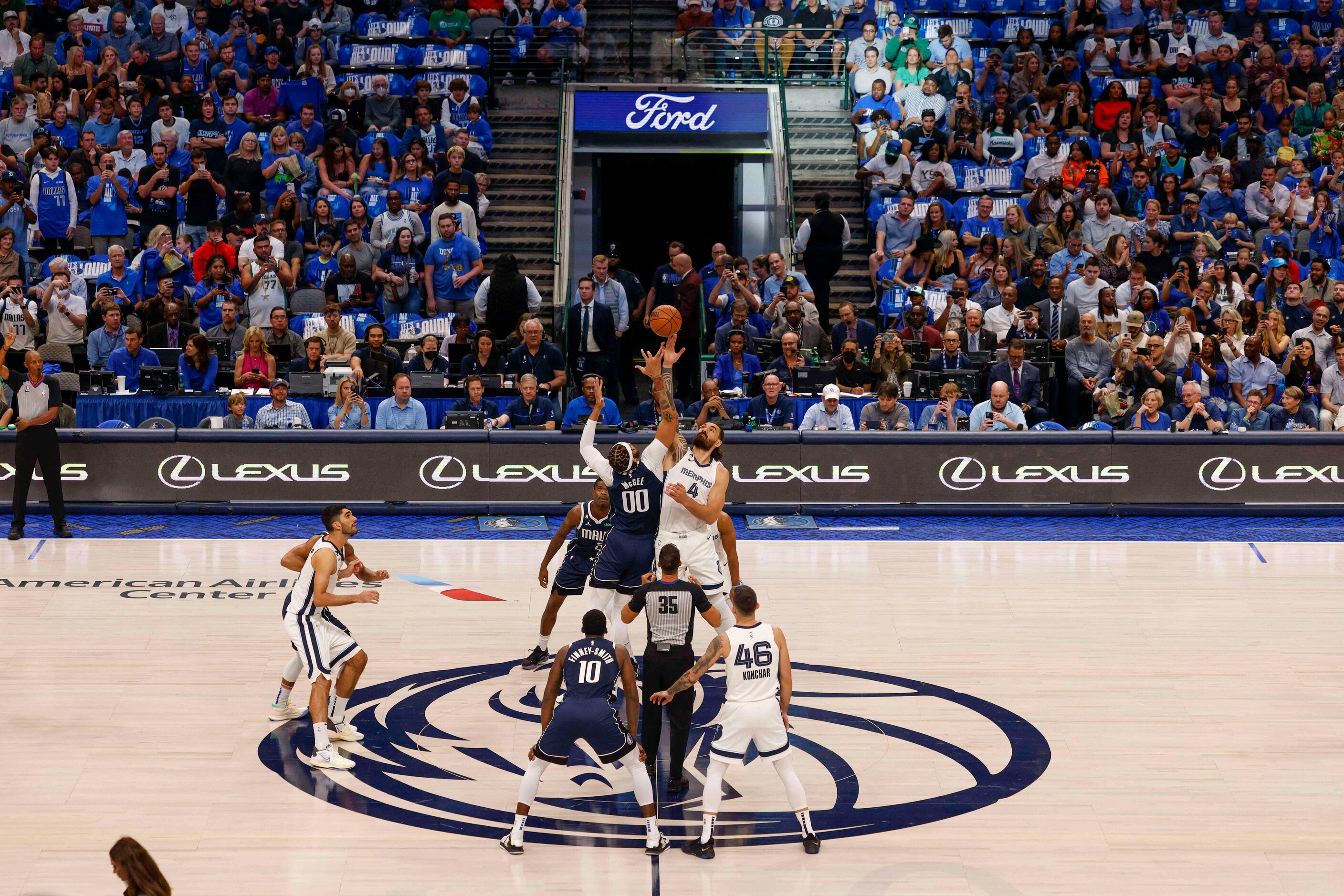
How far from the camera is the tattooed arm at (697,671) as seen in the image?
8914mm

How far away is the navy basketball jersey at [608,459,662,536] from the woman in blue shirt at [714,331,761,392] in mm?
7782

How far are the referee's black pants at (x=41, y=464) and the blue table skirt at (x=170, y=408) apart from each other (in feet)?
5.93

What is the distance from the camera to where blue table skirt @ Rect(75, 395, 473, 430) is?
17953 millimetres

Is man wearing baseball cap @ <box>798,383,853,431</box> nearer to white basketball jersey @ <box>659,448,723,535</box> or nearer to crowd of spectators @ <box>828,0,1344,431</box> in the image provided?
crowd of spectators @ <box>828,0,1344,431</box>

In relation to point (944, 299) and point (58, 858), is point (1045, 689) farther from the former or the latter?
point (944, 299)

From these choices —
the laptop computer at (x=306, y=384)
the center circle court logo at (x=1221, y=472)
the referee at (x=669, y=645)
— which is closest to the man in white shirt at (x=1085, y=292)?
the center circle court logo at (x=1221, y=472)

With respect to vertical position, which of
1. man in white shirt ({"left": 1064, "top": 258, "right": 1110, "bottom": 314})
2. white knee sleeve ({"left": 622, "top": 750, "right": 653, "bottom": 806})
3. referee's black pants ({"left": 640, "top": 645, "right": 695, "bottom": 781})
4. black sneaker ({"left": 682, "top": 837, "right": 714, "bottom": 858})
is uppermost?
man in white shirt ({"left": 1064, "top": 258, "right": 1110, "bottom": 314})

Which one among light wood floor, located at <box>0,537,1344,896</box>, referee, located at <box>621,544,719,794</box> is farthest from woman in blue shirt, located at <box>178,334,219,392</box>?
referee, located at <box>621,544,719,794</box>

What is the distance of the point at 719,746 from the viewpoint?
28.7 feet

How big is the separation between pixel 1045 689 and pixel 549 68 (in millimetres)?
16581

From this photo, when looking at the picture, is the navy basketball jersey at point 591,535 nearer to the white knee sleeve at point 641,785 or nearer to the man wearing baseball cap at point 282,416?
the white knee sleeve at point 641,785

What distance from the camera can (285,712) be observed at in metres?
10.9

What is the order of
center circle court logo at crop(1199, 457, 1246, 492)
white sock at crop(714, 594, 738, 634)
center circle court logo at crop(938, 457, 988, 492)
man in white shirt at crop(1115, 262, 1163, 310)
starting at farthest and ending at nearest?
1. man in white shirt at crop(1115, 262, 1163, 310)
2. center circle court logo at crop(1199, 457, 1246, 492)
3. center circle court logo at crop(938, 457, 988, 492)
4. white sock at crop(714, 594, 738, 634)

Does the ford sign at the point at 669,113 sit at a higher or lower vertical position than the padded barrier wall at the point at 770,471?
higher
